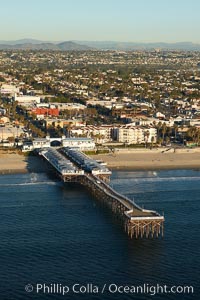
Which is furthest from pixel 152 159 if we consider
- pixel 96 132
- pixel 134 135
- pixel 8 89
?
pixel 8 89

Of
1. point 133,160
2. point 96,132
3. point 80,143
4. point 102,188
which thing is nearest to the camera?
point 102,188

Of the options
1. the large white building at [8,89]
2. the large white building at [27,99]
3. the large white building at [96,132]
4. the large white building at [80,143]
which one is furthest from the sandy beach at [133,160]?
the large white building at [8,89]

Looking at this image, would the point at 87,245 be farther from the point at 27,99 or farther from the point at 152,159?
the point at 27,99

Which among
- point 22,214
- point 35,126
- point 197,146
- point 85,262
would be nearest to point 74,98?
point 35,126

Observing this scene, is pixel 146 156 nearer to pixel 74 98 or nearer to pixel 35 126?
pixel 35 126

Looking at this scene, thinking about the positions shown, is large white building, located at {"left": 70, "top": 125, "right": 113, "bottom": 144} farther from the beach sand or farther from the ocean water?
the ocean water

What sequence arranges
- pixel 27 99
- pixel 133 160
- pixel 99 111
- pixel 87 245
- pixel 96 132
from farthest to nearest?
pixel 27 99 → pixel 99 111 → pixel 96 132 → pixel 133 160 → pixel 87 245
